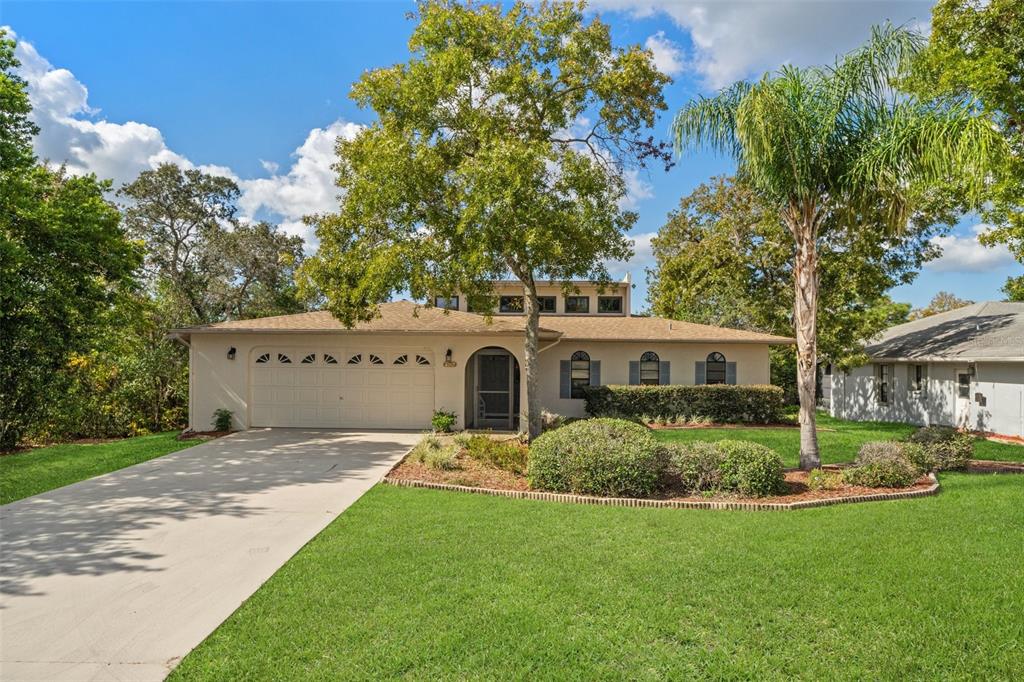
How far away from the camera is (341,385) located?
16.2 m

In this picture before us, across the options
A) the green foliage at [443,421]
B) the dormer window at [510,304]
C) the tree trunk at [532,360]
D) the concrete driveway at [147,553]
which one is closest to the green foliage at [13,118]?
the concrete driveway at [147,553]

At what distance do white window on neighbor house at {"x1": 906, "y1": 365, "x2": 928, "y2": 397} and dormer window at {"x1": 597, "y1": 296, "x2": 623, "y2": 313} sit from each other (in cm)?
1159

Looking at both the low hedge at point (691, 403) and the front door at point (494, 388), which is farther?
the low hedge at point (691, 403)

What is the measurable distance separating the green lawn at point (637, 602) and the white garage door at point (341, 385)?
910cm

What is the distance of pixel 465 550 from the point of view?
5996 millimetres

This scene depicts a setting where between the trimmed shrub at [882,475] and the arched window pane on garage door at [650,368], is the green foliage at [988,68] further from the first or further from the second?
the arched window pane on garage door at [650,368]

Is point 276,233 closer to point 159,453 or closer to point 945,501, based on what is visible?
point 159,453

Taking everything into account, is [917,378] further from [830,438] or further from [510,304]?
[510,304]

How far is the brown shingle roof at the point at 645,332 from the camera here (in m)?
18.7

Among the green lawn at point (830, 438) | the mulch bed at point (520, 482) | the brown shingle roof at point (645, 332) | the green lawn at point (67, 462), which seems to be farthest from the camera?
the brown shingle roof at point (645, 332)

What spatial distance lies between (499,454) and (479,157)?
18.3ft

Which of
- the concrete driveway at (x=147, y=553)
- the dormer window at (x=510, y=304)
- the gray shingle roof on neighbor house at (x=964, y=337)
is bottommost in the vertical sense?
the concrete driveway at (x=147, y=553)

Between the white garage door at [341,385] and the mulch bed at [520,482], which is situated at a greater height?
the white garage door at [341,385]

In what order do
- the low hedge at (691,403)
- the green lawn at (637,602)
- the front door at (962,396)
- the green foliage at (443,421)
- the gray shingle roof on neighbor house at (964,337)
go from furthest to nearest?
the low hedge at (691,403)
the front door at (962,396)
the gray shingle roof on neighbor house at (964,337)
the green foliage at (443,421)
the green lawn at (637,602)
